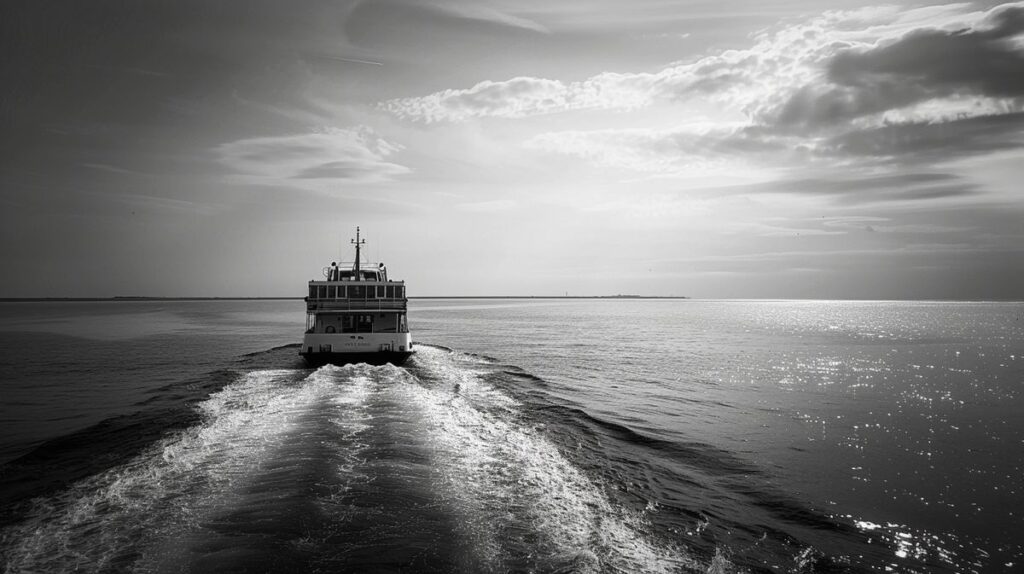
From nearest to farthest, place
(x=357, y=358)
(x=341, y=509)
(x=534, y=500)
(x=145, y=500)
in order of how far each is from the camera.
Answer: (x=341, y=509) < (x=145, y=500) < (x=534, y=500) < (x=357, y=358)

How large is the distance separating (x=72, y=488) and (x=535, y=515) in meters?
11.3

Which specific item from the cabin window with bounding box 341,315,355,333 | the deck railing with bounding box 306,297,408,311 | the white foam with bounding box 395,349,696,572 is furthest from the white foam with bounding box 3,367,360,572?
the cabin window with bounding box 341,315,355,333

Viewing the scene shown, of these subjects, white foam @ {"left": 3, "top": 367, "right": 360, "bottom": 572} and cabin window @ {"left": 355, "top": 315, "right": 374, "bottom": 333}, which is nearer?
white foam @ {"left": 3, "top": 367, "right": 360, "bottom": 572}

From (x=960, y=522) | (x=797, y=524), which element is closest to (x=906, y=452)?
(x=960, y=522)

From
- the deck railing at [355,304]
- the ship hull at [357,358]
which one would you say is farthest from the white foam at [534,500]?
the deck railing at [355,304]

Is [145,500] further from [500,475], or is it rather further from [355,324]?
[355,324]

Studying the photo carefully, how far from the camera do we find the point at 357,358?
34.1 m

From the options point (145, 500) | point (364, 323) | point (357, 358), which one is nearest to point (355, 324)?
point (364, 323)

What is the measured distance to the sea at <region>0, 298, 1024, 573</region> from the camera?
8992 mm

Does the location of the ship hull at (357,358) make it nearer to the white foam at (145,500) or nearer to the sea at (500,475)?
the sea at (500,475)

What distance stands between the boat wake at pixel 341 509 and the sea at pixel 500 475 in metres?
0.06

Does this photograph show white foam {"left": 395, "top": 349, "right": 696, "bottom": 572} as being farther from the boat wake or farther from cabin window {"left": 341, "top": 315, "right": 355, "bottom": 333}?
cabin window {"left": 341, "top": 315, "right": 355, "bottom": 333}

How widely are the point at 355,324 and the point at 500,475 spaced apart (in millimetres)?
27824

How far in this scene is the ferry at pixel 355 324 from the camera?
33.2 m
